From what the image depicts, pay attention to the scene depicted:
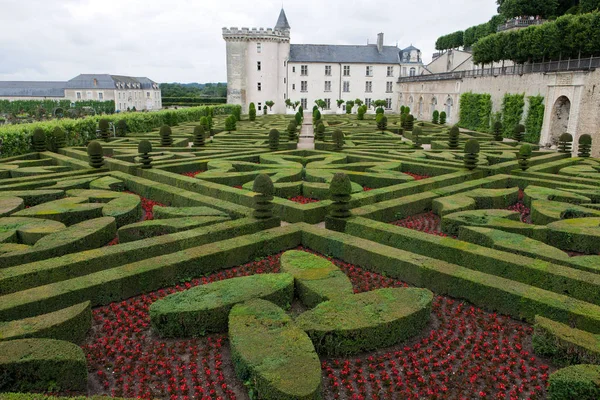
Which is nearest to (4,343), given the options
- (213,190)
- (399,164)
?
(213,190)

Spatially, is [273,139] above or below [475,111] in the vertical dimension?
below

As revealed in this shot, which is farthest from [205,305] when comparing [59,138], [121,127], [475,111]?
[475,111]

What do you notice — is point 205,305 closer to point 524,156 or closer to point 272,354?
point 272,354

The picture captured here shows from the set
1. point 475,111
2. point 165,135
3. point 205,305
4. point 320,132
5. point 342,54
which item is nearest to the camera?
point 205,305

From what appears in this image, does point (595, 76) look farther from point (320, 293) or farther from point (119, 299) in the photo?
point (119, 299)

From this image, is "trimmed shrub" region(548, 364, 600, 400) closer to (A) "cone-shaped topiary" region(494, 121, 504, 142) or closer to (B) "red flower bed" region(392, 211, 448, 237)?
(B) "red flower bed" region(392, 211, 448, 237)

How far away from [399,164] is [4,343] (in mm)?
13369

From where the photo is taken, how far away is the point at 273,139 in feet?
63.9

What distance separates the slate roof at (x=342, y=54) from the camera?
57500 millimetres

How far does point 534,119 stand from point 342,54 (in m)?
34.5

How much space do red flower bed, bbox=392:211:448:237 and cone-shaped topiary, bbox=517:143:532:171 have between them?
19.6 feet

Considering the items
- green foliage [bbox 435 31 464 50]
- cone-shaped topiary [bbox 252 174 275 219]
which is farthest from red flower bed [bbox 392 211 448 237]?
green foliage [bbox 435 31 464 50]

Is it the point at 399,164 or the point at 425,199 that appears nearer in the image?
the point at 425,199

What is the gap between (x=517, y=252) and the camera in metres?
8.09
